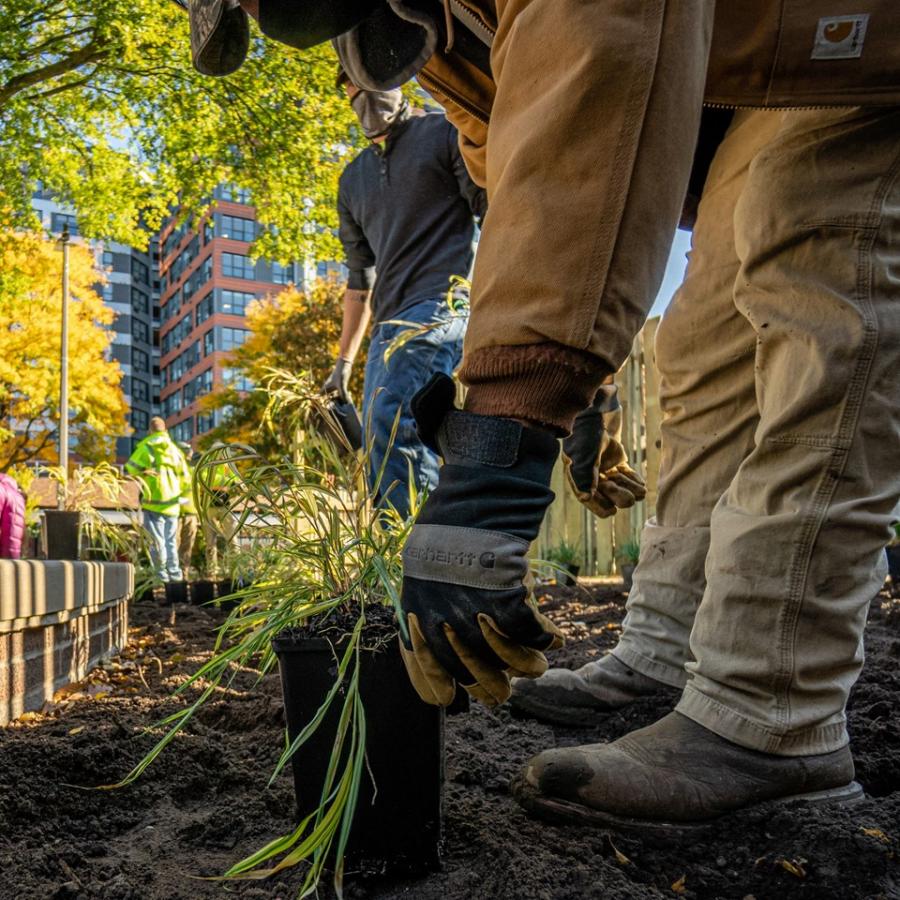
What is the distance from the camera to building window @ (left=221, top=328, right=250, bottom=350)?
53544 mm

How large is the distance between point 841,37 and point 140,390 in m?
67.4

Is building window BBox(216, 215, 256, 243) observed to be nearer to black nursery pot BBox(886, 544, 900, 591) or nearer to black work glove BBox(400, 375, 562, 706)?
black nursery pot BBox(886, 544, 900, 591)

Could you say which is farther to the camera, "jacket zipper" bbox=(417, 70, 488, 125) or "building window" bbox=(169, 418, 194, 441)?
"building window" bbox=(169, 418, 194, 441)

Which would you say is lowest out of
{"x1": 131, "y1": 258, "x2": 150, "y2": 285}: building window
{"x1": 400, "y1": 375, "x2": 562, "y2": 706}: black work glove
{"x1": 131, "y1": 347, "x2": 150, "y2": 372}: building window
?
{"x1": 400, "y1": 375, "x2": 562, "y2": 706}: black work glove

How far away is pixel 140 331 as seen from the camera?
6369cm

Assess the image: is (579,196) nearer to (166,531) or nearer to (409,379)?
(409,379)

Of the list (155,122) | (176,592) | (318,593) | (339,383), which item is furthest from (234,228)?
(318,593)

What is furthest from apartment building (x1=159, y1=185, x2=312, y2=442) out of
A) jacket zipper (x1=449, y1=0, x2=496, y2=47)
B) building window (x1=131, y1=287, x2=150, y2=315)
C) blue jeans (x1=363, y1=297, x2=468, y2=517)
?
jacket zipper (x1=449, y1=0, x2=496, y2=47)

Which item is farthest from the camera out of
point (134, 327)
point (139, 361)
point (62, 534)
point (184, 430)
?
point (139, 361)

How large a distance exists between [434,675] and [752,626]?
562mm

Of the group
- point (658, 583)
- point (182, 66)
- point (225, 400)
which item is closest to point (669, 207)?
point (658, 583)

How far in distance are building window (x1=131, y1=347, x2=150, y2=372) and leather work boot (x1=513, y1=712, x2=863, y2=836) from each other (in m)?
64.5

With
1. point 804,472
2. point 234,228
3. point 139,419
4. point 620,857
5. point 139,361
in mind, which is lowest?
point 620,857

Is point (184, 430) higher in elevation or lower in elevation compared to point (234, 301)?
lower
